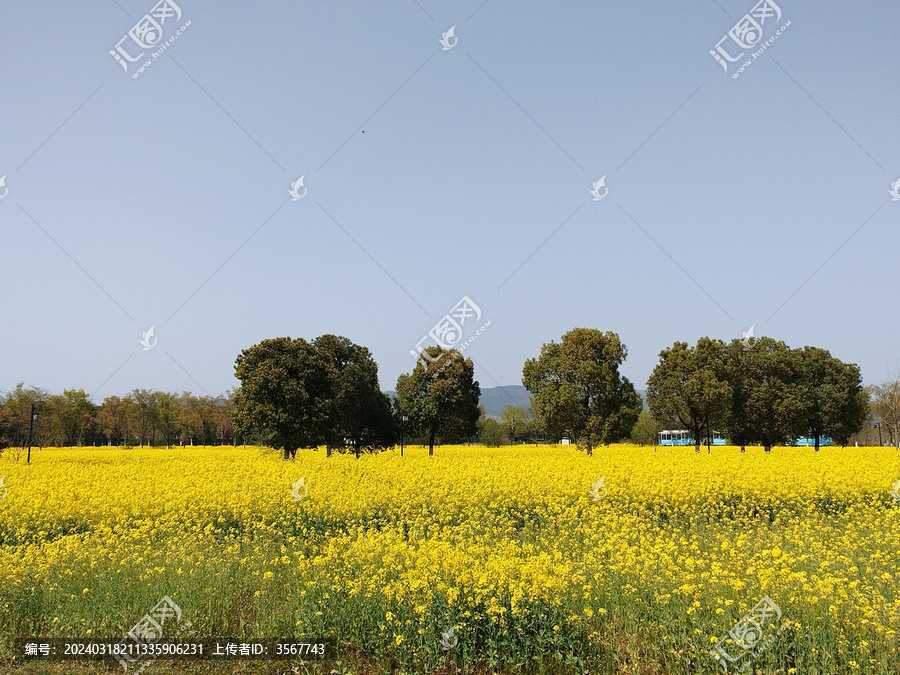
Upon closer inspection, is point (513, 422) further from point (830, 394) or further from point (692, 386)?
point (692, 386)

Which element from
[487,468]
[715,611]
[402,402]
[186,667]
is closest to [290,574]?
[186,667]

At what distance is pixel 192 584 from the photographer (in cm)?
697

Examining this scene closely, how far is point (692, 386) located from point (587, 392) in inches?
267

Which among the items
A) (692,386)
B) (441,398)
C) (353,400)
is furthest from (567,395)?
(353,400)

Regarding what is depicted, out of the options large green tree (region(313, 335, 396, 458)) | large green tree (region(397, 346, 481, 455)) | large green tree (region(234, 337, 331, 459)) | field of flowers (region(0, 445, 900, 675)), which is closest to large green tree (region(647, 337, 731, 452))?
large green tree (region(397, 346, 481, 455))

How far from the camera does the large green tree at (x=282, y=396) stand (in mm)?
31516

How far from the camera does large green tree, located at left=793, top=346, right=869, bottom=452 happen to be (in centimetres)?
4862

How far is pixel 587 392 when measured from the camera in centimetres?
3784

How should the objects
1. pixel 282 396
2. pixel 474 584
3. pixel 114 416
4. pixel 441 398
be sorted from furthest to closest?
pixel 114 416 → pixel 441 398 → pixel 282 396 → pixel 474 584

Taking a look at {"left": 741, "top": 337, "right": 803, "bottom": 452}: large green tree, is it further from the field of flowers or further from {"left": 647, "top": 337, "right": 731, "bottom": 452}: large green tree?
the field of flowers

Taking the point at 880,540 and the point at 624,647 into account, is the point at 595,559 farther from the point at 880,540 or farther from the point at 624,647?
the point at 880,540

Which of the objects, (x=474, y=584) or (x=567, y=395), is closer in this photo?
(x=474, y=584)

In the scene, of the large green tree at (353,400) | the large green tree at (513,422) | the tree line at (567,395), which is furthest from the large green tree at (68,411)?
the large green tree at (513,422)

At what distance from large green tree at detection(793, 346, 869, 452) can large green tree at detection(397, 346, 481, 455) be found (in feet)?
90.7
